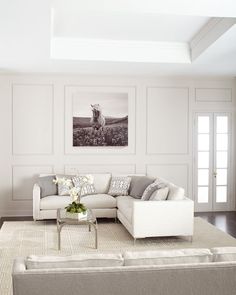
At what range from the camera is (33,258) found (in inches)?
110

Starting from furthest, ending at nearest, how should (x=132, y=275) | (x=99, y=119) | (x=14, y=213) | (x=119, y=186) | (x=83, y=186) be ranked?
(x=99, y=119) → (x=14, y=213) → (x=119, y=186) → (x=83, y=186) → (x=132, y=275)

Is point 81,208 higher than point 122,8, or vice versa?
point 122,8

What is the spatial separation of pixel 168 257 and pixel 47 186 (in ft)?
14.8

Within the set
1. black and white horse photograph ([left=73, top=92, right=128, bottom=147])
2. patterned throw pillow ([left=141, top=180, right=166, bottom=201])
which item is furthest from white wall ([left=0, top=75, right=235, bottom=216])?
patterned throw pillow ([left=141, top=180, right=166, bottom=201])

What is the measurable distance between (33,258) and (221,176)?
5992 mm

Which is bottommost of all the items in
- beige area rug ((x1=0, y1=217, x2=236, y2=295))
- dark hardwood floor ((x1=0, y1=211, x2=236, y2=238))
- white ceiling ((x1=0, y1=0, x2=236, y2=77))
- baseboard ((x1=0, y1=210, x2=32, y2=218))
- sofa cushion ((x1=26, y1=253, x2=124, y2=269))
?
beige area rug ((x1=0, y1=217, x2=236, y2=295))

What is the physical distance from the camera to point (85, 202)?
6.91 meters

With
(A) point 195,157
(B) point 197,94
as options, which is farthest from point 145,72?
(A) point 195,157

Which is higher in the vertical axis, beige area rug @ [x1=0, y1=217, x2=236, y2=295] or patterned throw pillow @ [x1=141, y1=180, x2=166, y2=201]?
patterned throw pillow @ [x1=141, y1=180, x2=166, y2=201]

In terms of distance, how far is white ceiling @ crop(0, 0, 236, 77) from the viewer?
4043mm

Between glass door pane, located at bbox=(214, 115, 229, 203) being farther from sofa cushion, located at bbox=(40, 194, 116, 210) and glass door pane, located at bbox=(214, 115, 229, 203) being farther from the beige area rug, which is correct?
sofa cushion, located at bbox=(40, 194, 116, 210)

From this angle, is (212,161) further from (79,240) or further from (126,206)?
(79,240)

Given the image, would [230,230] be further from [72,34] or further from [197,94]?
[72,34]

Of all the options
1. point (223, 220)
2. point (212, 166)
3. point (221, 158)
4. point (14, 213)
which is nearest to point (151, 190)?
point (223, 220)
